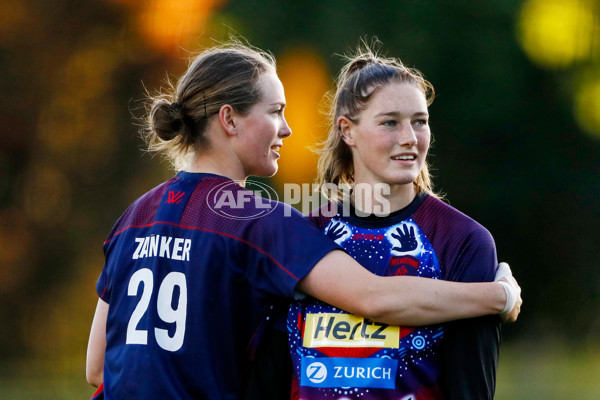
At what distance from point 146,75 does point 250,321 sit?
30.6 feet

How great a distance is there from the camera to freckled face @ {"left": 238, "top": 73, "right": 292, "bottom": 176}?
283 centimetres

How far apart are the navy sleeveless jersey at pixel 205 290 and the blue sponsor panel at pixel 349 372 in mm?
226

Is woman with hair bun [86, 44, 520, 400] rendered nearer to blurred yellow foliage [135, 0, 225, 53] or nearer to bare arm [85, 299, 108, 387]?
bare arm [85, 299, 108, 387]

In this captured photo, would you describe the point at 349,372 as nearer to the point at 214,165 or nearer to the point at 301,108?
the point at 214,165

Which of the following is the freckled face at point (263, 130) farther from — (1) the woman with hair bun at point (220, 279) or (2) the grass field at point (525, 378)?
(2) the grass field at point (525, 378)

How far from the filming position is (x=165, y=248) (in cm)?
262

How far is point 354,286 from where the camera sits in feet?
7.96

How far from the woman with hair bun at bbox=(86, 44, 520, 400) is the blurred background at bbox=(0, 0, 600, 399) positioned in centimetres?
Result: 756

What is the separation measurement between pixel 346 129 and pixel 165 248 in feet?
2.49

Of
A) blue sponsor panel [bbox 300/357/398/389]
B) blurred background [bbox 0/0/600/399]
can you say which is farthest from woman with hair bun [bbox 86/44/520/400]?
blurred background [bbox 0/0/600/399]

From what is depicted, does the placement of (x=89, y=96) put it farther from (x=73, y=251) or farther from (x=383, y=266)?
(x=383, y=266)

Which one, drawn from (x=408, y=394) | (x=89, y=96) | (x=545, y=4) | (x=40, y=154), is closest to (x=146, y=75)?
(x=89, y=96)

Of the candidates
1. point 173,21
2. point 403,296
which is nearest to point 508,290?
point 403,296

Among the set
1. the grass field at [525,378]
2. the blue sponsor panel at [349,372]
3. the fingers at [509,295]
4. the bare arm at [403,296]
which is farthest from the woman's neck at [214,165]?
the grass field at [525,378]
